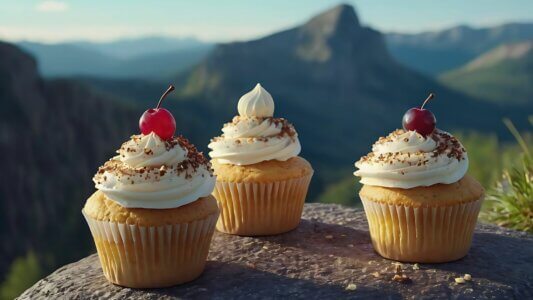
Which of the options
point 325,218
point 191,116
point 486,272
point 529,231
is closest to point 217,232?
point 325,218

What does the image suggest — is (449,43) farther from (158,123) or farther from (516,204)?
(158,123)

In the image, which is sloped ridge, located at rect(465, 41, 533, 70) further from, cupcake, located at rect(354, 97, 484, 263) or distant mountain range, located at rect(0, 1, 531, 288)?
cupcake, located at rect(354, 97, 484, 263)

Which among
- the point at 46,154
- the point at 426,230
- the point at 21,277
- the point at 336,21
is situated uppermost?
the point at 336,21

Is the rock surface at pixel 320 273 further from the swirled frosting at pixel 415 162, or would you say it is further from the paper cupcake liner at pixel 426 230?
the swirled frosting at pixel 415 162

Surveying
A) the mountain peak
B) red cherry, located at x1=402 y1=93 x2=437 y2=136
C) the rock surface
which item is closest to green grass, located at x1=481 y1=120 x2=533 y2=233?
the rock surface

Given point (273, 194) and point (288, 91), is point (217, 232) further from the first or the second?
point (288, 91)

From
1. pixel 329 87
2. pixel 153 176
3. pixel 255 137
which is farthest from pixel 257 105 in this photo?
pixel 329 87
